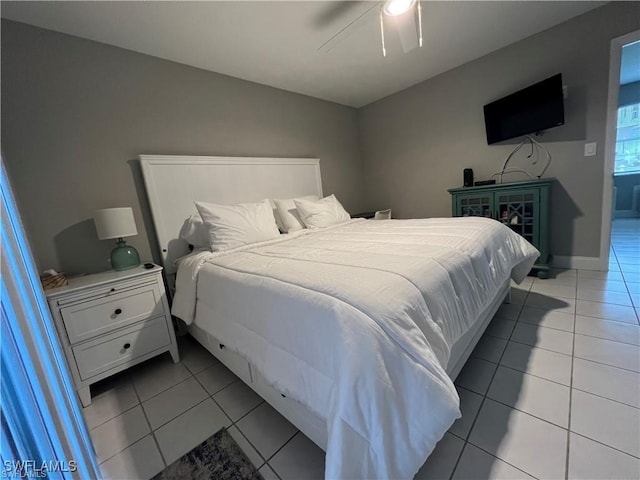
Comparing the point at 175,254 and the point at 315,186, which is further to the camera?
→ the point at 315,186

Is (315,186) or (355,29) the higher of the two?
(355,29)

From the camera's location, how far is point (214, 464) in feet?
3.75

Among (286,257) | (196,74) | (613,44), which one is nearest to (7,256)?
(286,257)

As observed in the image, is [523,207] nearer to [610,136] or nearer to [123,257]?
[610,136]

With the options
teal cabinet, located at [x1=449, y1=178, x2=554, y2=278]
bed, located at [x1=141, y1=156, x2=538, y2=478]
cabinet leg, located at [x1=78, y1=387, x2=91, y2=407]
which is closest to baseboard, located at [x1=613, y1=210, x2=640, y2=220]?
teal cabinet, located at [x1=449, y1=178, x2=554, y2=278]

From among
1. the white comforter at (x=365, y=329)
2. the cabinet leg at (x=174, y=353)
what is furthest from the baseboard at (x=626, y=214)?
the cabinet leg at (x=174, y=353)

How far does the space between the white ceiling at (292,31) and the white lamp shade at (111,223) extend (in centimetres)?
125

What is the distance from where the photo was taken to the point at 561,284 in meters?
2.49

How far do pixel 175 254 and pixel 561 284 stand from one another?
140 inches

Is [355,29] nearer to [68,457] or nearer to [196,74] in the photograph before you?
[196,74]

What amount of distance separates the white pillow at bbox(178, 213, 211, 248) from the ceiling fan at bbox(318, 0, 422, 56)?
1869mm

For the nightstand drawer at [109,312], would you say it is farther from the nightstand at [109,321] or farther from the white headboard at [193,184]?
the white headboard at [193,184]

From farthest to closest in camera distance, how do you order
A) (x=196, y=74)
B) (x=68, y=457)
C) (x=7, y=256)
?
1. (x=196, y=74)
2. (x=68, y=457)
3. (x=7, y=256)

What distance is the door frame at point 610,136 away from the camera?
2.28 metres
